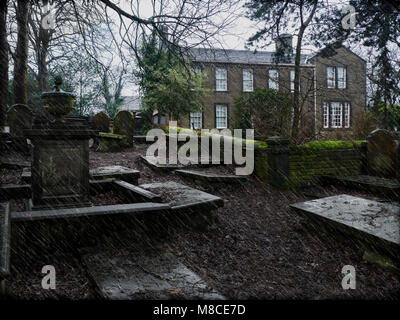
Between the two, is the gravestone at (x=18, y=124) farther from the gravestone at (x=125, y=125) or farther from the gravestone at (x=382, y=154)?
the gravestone at (x=382, y=154)

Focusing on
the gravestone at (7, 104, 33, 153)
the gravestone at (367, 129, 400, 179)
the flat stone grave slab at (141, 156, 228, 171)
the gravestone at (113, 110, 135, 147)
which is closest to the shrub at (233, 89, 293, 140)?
the gravestone at (367, 129, 400, 179)

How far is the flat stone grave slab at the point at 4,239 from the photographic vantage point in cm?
226

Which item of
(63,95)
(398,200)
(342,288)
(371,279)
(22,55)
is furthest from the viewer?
(22,55)

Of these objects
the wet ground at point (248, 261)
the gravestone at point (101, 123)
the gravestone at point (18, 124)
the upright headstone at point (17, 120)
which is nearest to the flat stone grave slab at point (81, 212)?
the wet ground at point (248, 261)

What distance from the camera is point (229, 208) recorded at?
5965 mm

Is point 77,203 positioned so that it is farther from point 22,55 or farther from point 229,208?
point 22,55

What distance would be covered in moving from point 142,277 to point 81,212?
1.36 meters

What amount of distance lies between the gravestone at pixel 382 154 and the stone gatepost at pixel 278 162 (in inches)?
119

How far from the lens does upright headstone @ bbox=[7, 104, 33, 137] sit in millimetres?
10188

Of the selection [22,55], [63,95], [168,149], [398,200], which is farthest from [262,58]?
[63,95]

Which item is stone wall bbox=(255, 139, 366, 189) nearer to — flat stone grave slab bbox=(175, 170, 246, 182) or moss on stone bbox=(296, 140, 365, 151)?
moss on stone bbox=(296, 140, 365, 151)

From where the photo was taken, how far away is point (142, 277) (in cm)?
294

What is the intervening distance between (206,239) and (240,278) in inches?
43.9

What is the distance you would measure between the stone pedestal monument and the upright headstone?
6.54 metres
